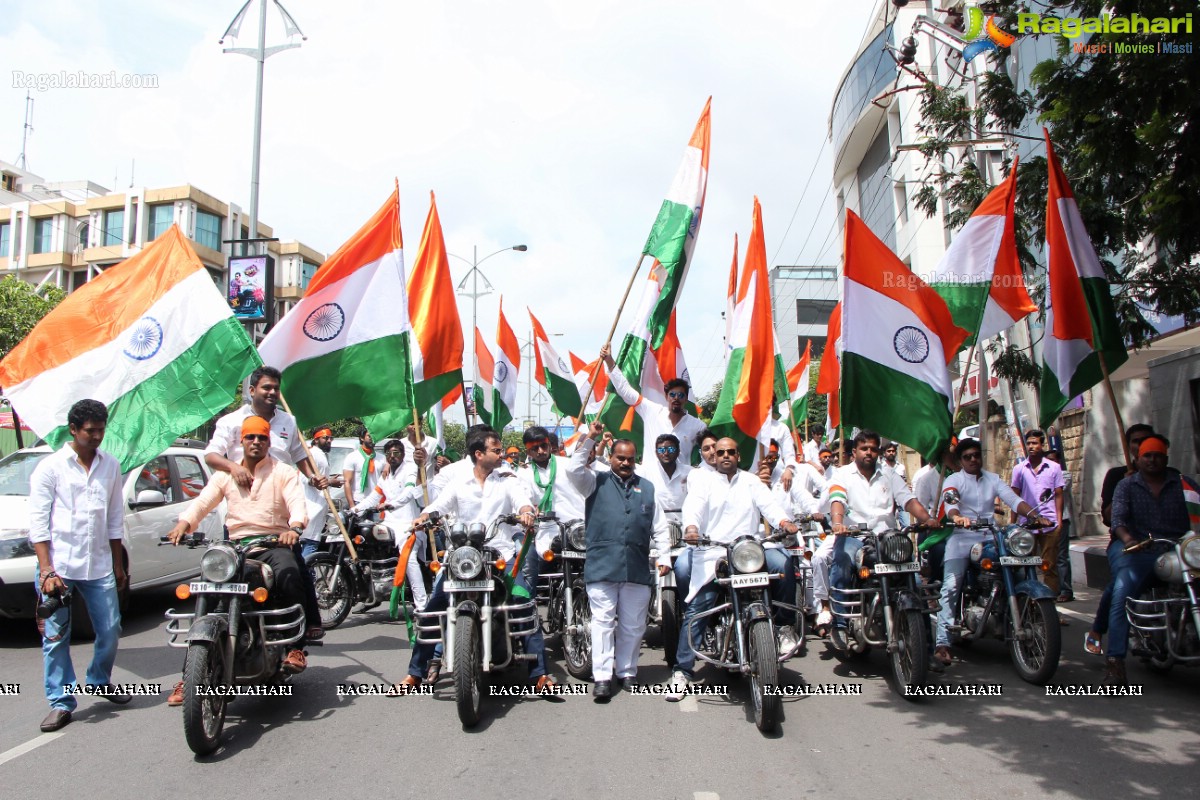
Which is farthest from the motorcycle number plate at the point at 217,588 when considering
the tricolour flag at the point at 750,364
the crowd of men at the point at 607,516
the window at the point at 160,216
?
the window at the point at 160,216

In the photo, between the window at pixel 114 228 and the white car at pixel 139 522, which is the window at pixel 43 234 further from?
the white car at pixel 139 522

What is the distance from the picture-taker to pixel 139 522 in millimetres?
8211

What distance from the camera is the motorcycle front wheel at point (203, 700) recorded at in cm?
445

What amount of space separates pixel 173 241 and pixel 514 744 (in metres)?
4.68

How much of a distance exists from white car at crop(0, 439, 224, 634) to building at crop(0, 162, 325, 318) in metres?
39.8

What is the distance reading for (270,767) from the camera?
4461 millimetres

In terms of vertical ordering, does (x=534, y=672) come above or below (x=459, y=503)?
below

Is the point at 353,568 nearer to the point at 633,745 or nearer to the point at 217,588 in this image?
the point at 217,588

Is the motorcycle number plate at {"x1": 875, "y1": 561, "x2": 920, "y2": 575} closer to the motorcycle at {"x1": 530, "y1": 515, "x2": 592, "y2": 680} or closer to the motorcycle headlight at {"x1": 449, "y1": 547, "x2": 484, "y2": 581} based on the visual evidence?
the motorcycle at {"x1": 530, "y1": 515, "x2": 592, "y2": 680}

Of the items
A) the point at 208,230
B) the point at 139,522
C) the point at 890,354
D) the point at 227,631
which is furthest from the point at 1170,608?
the point at 208,230

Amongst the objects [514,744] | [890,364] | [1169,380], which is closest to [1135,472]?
[890,364]

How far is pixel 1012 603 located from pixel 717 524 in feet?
6.85

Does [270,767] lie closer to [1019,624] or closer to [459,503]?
[459,503]

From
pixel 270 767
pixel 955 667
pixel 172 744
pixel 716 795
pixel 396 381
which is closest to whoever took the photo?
pixel 716 795
